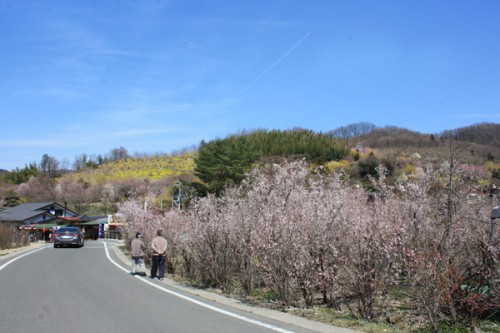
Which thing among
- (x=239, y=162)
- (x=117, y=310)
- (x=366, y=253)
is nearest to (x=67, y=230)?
(x=239, y=162)

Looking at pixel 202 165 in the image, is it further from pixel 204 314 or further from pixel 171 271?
pixel 204 314

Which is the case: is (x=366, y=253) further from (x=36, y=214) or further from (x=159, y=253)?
(x=36, y=214)

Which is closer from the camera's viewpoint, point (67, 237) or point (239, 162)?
point (67, 237)

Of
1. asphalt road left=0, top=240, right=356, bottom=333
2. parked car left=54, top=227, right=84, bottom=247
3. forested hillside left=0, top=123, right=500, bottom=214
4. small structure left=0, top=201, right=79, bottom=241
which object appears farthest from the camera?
A: small structure left=0, top=201, right=79, bottom=241

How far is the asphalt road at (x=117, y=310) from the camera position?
765cm

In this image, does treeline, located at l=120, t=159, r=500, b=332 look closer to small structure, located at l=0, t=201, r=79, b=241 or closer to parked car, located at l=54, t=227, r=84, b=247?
parked car, located at l=54, t=227, r=84, b=247

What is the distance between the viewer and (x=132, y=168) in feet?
504

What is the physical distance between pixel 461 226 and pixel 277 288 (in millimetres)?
4084

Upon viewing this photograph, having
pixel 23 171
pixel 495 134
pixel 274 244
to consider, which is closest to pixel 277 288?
pixel 274 244

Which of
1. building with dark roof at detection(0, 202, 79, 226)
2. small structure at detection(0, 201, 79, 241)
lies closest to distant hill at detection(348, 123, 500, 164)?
small structure at detection(0, 201, 79, 241)

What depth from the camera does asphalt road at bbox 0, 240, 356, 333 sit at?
7.65 meters

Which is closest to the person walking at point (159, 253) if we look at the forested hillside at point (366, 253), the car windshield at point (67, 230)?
the forested hillside at point (366, 253)

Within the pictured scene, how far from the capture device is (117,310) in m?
9.31

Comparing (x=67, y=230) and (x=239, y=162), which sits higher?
(x=239, y=162)
